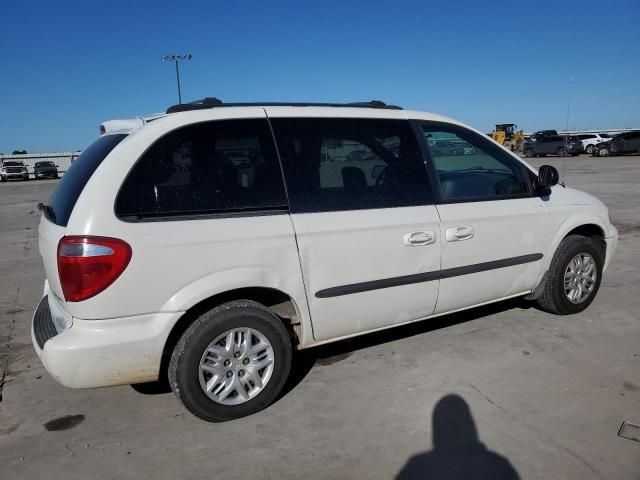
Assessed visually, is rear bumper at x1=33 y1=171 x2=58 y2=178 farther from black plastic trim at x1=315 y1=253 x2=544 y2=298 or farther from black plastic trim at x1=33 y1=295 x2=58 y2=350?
black plastic trim at x1=315 y1=253 x2=544 y2=298

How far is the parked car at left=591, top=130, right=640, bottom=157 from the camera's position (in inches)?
1216

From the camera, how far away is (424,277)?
348 centimetres

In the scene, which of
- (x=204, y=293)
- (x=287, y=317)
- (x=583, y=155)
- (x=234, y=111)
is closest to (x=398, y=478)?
(x=287, y=317)

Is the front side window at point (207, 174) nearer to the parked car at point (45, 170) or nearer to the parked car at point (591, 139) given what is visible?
the parked car at point (591, 139)

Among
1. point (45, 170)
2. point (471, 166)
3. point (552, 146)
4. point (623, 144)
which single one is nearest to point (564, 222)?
point (471, 166)

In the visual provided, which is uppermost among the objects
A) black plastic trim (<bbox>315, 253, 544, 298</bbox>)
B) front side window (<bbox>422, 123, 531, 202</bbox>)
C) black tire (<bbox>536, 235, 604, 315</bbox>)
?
front side window (<bbox>422, 123, 531, 202</bbox>)

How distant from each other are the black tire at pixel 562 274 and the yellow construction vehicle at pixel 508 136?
36.4 m

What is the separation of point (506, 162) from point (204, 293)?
2.63 metres

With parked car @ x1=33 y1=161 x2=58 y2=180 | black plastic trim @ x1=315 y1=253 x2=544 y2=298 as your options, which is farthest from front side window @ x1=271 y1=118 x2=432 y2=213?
parked car @ x1=33 y1=161 x2=58 y2=180

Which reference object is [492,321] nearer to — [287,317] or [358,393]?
[358,393]

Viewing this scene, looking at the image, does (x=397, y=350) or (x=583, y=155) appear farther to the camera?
(x=583, y=155)

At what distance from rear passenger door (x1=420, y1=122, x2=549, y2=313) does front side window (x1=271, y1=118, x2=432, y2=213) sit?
0.66 ft

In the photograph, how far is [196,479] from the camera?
251 cm

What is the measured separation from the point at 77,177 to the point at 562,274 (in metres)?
3.76
